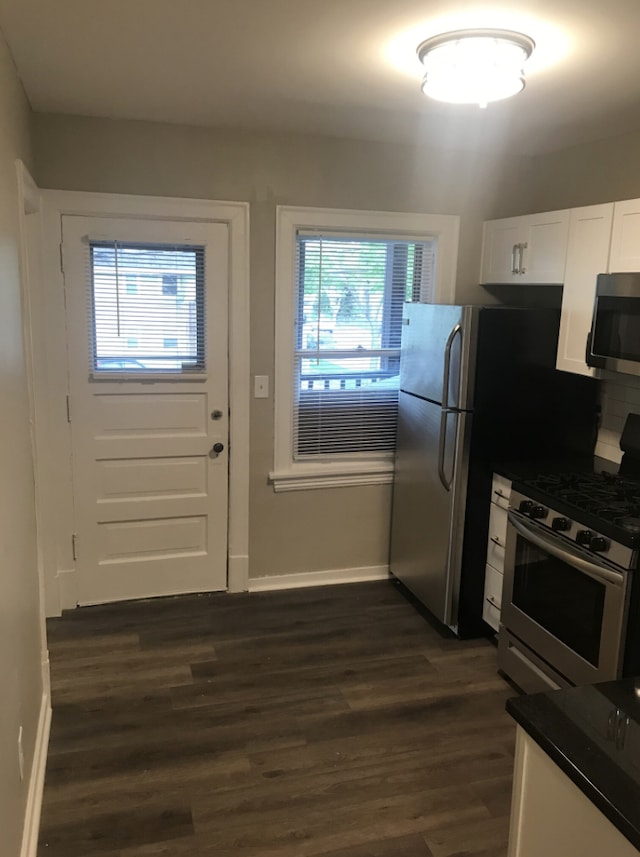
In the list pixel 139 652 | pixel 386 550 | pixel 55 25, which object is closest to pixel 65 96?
pixel 55 25

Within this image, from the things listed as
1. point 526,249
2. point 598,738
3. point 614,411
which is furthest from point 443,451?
point 598,738

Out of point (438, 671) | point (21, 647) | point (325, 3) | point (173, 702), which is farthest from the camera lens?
point (438, 671)

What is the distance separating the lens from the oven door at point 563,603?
8.20ft

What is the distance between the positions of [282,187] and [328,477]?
159cm

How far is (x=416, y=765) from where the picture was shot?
8.44 feet

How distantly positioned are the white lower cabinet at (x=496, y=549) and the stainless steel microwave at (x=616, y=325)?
70 centimetres

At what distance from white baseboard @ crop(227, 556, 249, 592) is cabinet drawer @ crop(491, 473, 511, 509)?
145 centimetres

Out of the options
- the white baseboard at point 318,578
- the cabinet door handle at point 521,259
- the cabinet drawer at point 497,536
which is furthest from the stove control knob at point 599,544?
the white baseboard at point 318,578

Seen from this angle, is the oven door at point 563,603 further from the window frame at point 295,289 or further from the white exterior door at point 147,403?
the white exterior door at point 147,403

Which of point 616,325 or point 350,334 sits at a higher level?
point 616,325

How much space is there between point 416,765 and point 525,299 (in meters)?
Result: 2.62

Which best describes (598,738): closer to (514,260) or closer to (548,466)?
(548,466)

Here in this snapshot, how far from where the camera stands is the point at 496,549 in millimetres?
3283

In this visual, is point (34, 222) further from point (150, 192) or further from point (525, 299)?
point (525, 299)
